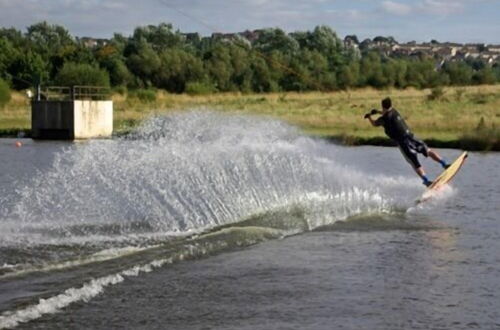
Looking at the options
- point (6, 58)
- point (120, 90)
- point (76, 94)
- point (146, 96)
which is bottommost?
point (146, 96)

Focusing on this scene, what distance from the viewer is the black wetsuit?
1956 centimetres

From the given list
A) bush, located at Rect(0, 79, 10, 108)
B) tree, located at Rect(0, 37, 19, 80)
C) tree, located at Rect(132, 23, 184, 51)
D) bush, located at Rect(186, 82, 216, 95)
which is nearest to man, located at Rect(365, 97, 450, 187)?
bush, located at Rect(0, 79, 10, 108)

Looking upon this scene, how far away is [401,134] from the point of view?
19.6 meters

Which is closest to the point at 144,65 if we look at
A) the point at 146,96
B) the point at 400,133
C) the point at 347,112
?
the point at 146,96

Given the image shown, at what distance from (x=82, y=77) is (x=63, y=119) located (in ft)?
62.2

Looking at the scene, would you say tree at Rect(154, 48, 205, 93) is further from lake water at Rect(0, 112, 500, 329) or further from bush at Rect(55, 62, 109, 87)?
lake water at Rect(0, 112, 500, 329)

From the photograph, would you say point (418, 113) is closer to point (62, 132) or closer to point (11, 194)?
point (62, 132)

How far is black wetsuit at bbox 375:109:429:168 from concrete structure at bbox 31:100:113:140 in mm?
32811

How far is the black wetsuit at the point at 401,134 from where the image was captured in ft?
64.2

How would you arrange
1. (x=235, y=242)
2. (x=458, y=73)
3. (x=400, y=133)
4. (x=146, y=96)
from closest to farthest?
(x=235, y=242)
(x=400, y=133)
(x=146, y=96)
(x=458, y=73)

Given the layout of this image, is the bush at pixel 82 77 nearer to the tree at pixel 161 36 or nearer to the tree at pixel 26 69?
the tree at pixel 26 69

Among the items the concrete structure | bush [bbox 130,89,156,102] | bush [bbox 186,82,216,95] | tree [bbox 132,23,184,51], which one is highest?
tree [bbox 132,23,184,51]

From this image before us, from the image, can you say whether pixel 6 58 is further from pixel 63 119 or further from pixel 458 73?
pixel 458 73

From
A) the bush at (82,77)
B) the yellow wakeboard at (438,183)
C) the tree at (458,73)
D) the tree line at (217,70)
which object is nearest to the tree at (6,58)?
the tree line at (217,70)
